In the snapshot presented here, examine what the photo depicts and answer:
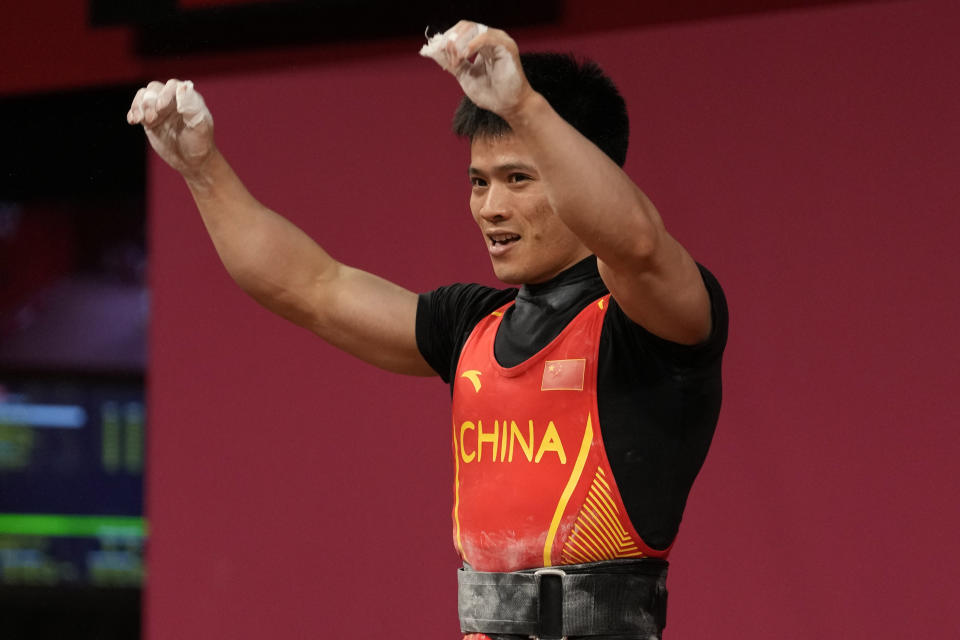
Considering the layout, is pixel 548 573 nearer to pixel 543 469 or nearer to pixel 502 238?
pixel 543 469

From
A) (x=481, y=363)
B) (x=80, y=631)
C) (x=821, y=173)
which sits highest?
(x=821, y=173)

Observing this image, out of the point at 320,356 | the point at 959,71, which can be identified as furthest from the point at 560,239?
the point at 320,356

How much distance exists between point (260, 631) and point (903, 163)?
1.49 metres

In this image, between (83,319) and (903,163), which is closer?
(903,163)

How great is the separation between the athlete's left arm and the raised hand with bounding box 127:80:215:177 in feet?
1.58

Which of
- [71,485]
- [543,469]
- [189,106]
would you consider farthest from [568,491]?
[71,485]

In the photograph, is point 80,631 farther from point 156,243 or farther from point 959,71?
point 959,71

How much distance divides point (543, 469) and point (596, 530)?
0.09 m

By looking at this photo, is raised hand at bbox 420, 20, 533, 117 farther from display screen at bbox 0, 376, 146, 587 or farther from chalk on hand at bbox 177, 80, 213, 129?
display screen at bbox 0, 376, 146, 587

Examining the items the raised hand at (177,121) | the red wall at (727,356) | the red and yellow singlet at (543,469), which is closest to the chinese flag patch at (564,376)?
the red and yellow singlet at (543,469)

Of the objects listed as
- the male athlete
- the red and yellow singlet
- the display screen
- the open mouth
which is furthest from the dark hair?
the display screen

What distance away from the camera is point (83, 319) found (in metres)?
3.71

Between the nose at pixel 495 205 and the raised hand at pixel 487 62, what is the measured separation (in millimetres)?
268

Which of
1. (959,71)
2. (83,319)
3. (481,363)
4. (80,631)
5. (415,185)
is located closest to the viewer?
(481,363)
